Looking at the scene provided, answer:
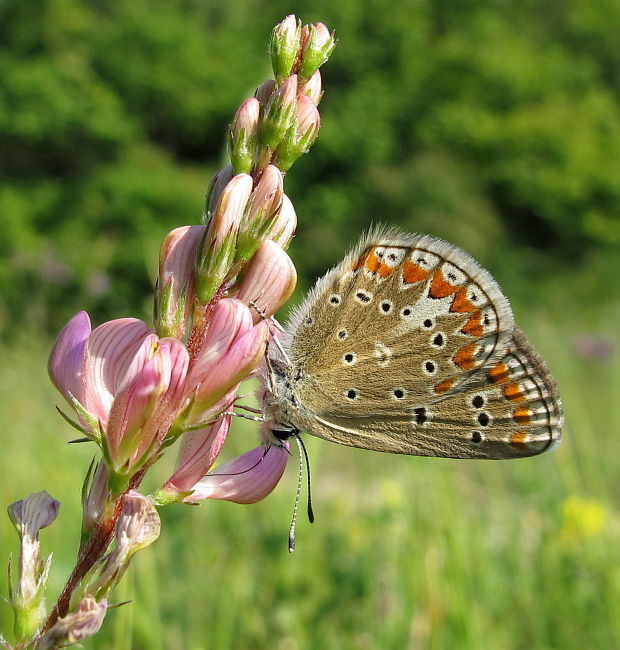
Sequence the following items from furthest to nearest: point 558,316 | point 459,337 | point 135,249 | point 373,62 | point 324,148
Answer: point 373,62 < point 324,148 < point 558,316 < point 135,249 < point 459,337

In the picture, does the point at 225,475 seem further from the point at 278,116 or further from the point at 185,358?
the point at 278,116

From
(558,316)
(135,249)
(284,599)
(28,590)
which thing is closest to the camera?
(28,590)

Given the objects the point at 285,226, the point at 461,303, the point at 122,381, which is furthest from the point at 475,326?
the point at 122,381

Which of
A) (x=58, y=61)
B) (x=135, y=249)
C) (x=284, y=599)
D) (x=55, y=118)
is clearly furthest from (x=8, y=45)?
(x=284, y=599)

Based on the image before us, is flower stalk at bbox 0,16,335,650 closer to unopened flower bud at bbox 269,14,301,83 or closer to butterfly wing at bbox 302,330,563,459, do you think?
unopened flower bud at bbox 269,14,301,83

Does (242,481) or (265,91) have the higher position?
(265,91)

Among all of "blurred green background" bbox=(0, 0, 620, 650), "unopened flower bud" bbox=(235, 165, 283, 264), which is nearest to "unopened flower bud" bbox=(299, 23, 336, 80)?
"unopened flower bud" bbox=(235, 165, 283, 264)

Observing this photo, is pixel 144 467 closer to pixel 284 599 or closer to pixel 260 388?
pixel 260 388
